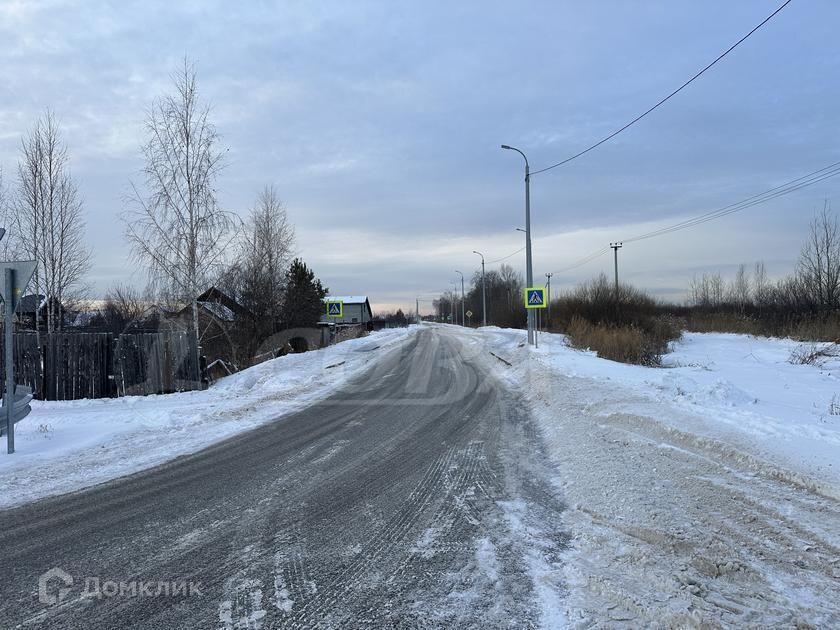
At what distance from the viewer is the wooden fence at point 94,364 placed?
44.1ft

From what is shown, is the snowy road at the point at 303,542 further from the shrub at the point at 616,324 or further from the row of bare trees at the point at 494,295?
the row of bare trees at the point at 494,295

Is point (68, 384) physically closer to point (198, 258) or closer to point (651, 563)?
point (198, 258)

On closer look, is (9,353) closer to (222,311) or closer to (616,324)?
(222,311)

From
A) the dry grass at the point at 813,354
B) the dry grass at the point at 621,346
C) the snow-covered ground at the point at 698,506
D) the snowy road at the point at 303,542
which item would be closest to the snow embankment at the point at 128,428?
the snowy road at the point at 303,542

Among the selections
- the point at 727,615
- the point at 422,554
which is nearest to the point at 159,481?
the point at 422,554

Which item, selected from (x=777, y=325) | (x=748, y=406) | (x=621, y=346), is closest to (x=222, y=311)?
(x=621, y=346)

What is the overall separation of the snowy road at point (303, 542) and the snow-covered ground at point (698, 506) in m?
0.40

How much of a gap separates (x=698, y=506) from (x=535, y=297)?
17.9 metres

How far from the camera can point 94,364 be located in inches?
537

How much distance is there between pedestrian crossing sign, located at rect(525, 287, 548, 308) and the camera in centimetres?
2244

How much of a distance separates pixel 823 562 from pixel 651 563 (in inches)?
50.5

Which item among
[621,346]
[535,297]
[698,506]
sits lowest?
[698,506]

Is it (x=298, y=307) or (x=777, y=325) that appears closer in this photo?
(x=298, y=307)

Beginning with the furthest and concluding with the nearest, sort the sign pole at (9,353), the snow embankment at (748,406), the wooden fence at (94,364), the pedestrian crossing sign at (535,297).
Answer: the pedestrian crossing sign at (535,297), the wooden fence at (94,364), the sign pole at (9,353), the snow embankment at (748,406)
